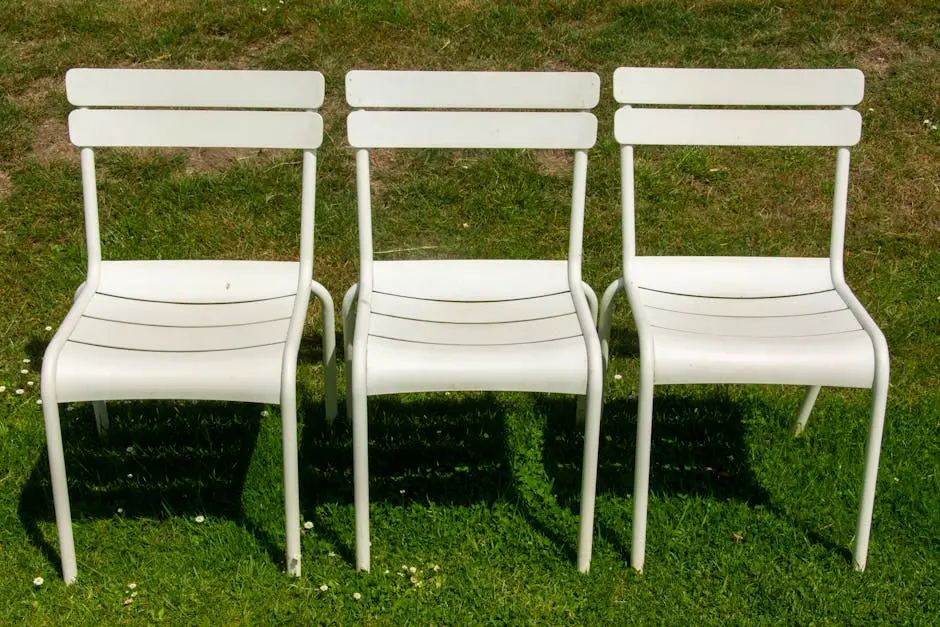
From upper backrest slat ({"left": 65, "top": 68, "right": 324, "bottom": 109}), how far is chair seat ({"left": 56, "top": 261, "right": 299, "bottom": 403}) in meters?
0.48

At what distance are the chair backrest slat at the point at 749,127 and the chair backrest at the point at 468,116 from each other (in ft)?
0.68

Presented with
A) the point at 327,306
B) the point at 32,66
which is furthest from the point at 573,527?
the point at 32,66

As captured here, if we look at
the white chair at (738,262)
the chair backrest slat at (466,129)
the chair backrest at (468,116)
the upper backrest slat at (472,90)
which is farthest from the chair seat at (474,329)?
the upper backrest slat at (472,90)

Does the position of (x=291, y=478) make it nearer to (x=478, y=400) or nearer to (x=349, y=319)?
(x=349, y=319)

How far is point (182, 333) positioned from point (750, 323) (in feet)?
5.15

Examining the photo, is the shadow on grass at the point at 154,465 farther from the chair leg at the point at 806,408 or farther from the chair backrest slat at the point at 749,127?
the chair leg at the point at 806,408

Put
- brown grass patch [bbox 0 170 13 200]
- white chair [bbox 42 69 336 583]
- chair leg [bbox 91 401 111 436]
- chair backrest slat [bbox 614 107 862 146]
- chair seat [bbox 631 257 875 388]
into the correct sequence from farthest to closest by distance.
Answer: brown grass patch [bbox 0 170 13 200] < chair leg [bbox 91 401 111 436] < chair backrest slat [bbox 614 107 862 146] < white chair [bbox 42 69 336 583] < chair seat [bbox 631 257 875 388]

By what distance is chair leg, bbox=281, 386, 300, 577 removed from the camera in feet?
8.37

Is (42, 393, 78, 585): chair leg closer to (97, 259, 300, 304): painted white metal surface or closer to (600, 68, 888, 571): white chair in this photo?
(97, 259, 300, 304): painted white metal surface

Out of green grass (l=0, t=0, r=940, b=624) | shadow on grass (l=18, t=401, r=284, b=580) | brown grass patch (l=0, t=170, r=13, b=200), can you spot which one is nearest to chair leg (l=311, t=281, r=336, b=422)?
green grass (l=0, t=0, r=940, b=624)

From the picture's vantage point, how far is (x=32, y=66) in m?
5.55

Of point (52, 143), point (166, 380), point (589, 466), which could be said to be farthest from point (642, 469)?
point (52, 143)

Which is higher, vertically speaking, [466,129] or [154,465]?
[466,129]

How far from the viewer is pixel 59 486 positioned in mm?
2668
